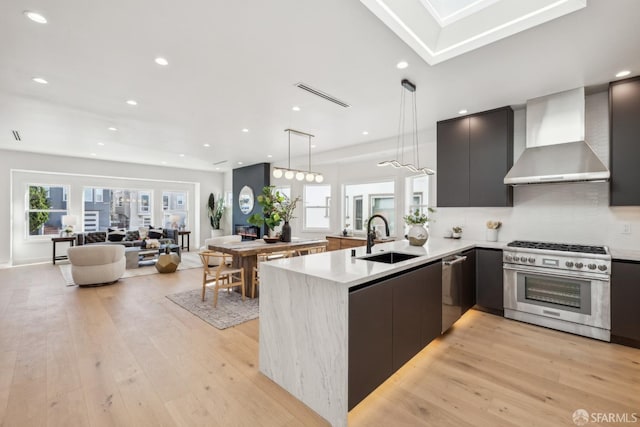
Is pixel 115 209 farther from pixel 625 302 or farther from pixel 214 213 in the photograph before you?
pixel 625 302

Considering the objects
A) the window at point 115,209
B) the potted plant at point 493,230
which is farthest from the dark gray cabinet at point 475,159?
the window at point 115,209

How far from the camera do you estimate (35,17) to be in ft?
6.73

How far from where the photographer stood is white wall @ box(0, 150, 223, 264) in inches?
267

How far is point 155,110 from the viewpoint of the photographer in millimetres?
3934

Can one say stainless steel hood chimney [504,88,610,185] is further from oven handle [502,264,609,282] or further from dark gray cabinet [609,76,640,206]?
oven handle [502,264,609,282]

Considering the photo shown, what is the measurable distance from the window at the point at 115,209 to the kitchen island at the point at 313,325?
28.2 ft

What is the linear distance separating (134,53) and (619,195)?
4.98 m

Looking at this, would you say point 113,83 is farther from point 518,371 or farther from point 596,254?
point 596,254

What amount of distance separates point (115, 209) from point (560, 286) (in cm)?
1052

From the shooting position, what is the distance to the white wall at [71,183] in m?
6.78

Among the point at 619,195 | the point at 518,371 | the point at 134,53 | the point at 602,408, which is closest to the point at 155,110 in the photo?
the point at 134,53

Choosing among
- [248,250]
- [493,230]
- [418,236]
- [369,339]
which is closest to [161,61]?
[248,250]

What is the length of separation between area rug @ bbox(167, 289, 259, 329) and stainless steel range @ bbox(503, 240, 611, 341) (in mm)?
3162

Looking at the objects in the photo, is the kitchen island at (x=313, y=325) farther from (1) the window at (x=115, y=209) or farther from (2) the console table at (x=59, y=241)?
(1) the window at (x=115, y=209)
